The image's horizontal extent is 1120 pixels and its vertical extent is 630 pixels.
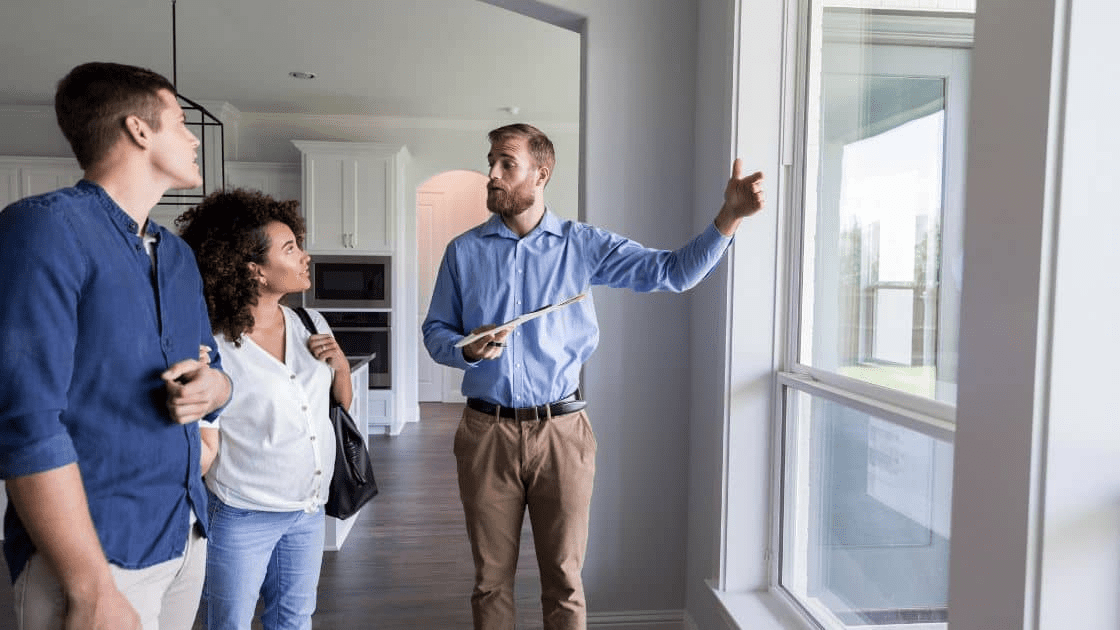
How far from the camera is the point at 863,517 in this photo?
179 centimetres

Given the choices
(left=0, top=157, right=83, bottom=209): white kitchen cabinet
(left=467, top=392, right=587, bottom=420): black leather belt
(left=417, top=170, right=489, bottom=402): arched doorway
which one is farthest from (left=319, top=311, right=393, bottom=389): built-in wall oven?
(left=467, top=392, right=587, bottom=420): black leather belt

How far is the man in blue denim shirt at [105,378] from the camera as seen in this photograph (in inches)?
35.6

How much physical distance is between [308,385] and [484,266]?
0.66 meters

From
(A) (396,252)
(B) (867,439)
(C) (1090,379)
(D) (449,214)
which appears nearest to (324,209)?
(A) (396,252)

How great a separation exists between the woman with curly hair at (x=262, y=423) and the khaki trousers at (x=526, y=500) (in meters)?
0.46

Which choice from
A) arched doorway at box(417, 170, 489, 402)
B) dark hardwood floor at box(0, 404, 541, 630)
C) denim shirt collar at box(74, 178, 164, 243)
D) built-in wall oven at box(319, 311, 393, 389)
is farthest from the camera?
arched doorway at box(417, 170, 489, 402)

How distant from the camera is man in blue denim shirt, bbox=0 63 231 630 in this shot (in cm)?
90

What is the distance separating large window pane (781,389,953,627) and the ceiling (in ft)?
10.3

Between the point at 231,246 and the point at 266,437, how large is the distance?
43 cm

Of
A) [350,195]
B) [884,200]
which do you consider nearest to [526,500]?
[884,200]

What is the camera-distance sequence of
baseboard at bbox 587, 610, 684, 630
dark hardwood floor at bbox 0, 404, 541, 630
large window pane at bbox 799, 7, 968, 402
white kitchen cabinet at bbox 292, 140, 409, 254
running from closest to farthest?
large window pane at bbox 799, 7, 968, 402 < baseboard at bbox 587, 610, 684, 630 < dark hardwood floor at bbox 0, 404, 541, 630 < white kitchen cabinet at bbox 292, 140, 409, 254

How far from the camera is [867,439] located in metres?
1.76

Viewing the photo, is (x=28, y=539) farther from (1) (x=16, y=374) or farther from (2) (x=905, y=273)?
(2) (x=905, y=273)

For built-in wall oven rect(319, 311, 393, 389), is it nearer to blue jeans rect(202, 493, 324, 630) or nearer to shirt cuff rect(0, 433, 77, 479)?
blue jeans rect(202, 493, 324, 630)
